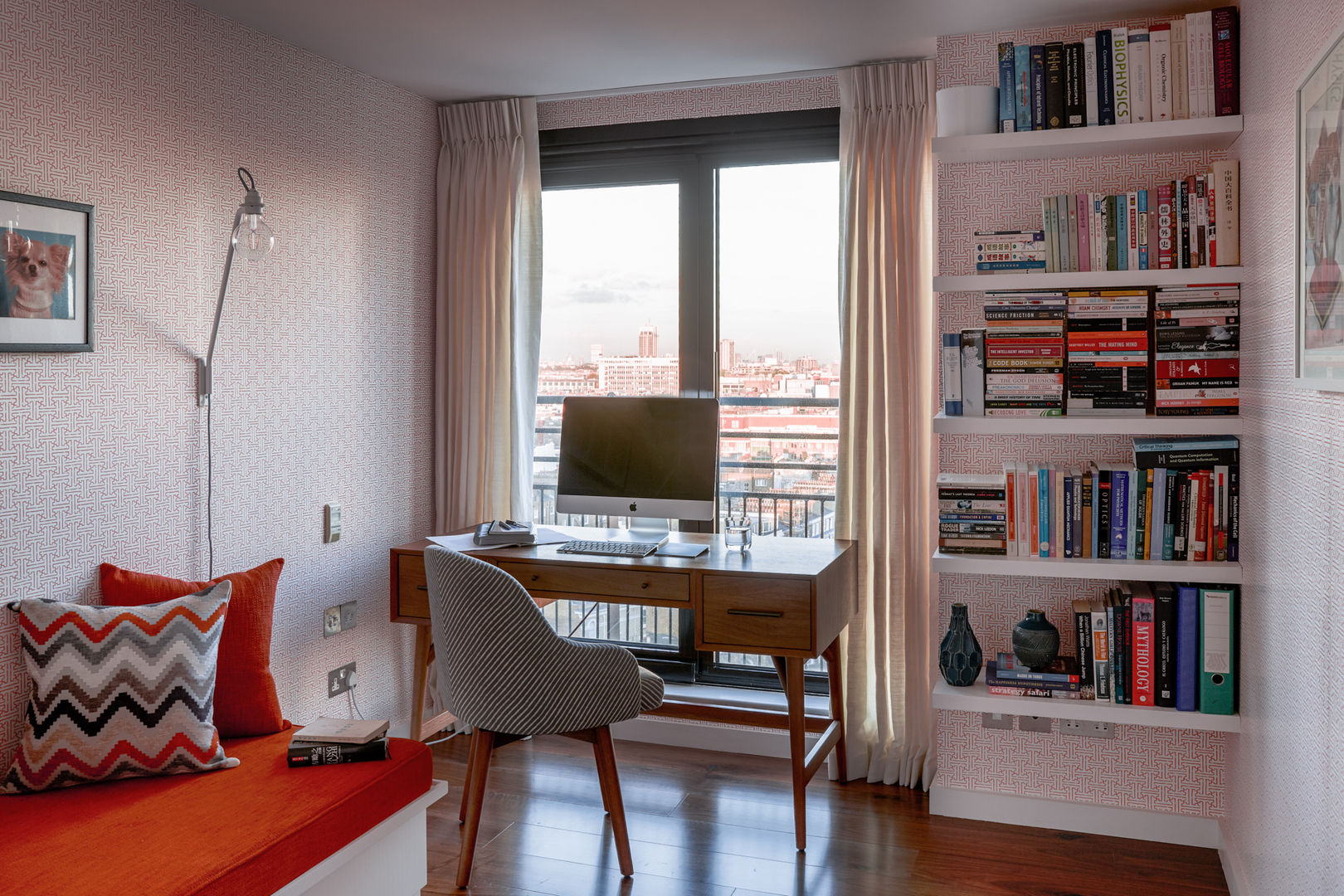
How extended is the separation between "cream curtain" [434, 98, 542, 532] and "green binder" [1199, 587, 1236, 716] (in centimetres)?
228

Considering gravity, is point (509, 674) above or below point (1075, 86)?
below

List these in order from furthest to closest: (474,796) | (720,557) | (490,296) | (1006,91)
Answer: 1. (490,296)
2. (720,557)
3. (1006,91)
4. (474,796)

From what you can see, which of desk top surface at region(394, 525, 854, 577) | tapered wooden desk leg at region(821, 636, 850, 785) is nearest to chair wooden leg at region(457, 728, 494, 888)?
desk top surface at region(394, 525, 854, 577)

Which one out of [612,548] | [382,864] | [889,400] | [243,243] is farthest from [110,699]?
[889,400]

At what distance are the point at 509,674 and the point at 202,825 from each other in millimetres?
789

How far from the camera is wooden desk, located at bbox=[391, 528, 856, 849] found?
9.32 ft

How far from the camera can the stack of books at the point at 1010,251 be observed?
9.43 feet

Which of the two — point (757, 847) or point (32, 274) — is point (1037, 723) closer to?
point (757, 847)

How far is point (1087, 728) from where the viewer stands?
9.79 ft

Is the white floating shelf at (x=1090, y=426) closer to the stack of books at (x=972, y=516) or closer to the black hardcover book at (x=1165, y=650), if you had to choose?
the stack of books at (x=972, y=516)

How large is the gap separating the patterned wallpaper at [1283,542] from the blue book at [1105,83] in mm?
325

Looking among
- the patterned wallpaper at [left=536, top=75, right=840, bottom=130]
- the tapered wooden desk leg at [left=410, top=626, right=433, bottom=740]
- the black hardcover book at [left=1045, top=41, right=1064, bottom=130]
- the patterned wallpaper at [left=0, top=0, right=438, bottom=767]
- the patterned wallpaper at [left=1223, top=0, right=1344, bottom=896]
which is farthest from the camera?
the patterned wallpaper at [left=536, top=75, right=840, bottom=130]

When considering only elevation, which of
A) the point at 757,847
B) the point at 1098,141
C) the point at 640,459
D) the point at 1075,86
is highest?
the point at 1075,86

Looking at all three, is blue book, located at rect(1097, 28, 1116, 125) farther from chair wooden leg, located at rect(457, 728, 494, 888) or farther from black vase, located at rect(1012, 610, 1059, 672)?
chair wooden leg, located at rect(457, 728, 494, 888)
